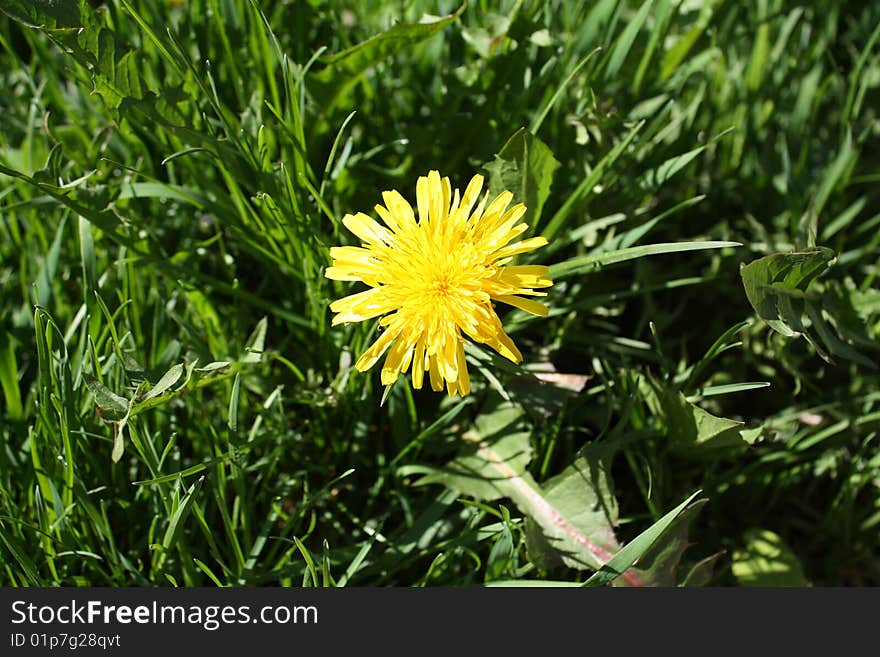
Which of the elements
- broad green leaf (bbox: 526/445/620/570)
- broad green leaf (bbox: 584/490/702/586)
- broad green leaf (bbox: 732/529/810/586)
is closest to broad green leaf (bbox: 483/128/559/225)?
broad green leaf (bbox: 526/445/620/570)

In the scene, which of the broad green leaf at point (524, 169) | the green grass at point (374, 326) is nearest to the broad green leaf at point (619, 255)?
the green grass at point (374, 326)

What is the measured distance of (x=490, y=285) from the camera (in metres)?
1.52

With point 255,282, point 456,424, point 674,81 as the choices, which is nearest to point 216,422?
point 255,282

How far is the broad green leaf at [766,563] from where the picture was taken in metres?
1.95

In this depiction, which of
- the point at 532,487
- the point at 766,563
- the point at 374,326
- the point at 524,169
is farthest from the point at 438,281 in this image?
the point at 766,563

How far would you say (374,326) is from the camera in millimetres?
1672

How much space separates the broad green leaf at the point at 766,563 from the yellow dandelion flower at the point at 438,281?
917 millimetres

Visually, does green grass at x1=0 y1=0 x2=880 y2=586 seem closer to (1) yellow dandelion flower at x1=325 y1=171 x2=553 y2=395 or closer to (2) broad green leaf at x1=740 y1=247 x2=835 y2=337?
(2) broad green leaf at x1=740 y1=247 x2=835 y2=337

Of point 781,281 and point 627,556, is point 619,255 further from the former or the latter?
point 627,556

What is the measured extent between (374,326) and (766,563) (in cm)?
116

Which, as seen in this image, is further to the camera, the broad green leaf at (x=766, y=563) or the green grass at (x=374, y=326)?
the broad green leaf at (x=766, y=563)

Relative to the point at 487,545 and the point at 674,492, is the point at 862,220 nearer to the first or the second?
the point at 674,492

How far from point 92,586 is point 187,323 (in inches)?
24.2

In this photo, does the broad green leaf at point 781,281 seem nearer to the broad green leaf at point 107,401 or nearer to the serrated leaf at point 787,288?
the serrated leaf at point 787,288
